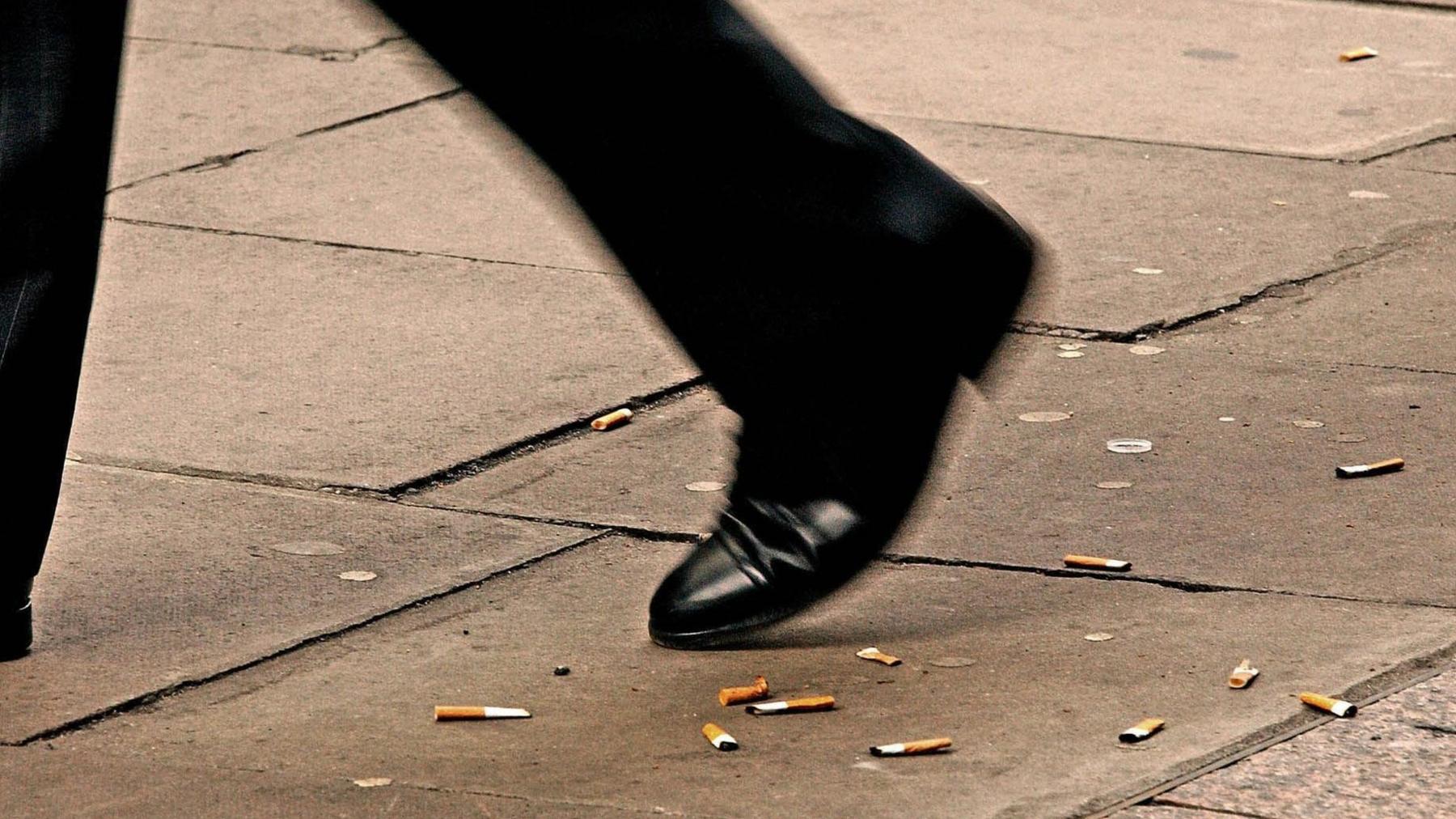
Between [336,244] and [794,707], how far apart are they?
2620mm

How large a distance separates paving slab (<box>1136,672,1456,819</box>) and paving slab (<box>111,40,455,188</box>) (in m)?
3.79

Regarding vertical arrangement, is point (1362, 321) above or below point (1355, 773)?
below

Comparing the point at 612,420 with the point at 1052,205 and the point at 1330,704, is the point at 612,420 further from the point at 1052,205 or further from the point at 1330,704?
the point at 1052,205

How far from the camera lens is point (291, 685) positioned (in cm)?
321

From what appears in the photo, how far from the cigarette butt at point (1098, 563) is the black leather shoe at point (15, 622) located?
1468 millimetres

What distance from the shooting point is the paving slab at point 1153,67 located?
21.2 ft

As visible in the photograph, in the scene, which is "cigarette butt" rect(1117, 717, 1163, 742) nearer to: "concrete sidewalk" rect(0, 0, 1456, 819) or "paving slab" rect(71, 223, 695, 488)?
"concrete sidewalk" rect(0, 0, 1456, 819)

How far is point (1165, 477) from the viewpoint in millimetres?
3971

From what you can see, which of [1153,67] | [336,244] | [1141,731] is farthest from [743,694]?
[1153,67]

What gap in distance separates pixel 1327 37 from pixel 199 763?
537cm

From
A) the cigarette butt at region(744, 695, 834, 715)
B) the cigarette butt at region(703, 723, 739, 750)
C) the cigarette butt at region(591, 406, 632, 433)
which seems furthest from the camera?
the cigarette butt at region(591, 406, 632, 433)

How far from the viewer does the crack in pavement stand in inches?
208

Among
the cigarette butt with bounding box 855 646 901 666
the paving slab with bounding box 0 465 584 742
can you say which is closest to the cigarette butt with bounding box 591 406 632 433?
the paving slab with bounding box 0 465 584 742

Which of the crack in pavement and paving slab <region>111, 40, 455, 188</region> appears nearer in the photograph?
the crack in pavement
